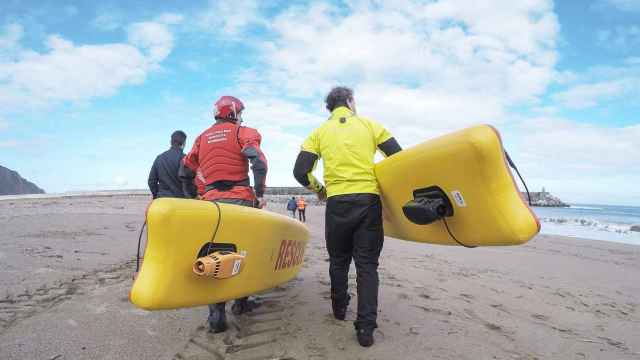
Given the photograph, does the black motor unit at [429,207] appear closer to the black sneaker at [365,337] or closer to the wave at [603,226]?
the black sneaker at [365,337]

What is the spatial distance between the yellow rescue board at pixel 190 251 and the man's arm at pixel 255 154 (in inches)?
17.2

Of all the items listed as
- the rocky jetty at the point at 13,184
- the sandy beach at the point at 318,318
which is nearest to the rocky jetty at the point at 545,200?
the sandy beach at the point at 318,318

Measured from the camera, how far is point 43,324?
110 inches

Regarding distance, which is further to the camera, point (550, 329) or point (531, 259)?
point (531, 259)

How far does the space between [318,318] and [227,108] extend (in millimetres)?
2009

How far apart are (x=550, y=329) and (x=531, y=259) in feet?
16.0

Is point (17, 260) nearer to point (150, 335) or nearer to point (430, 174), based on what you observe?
point (150, 335)

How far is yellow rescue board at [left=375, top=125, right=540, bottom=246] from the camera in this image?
227 cm

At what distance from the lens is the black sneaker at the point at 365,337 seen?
2516mm

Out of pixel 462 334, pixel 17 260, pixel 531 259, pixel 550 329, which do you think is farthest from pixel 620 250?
pixel 17 260

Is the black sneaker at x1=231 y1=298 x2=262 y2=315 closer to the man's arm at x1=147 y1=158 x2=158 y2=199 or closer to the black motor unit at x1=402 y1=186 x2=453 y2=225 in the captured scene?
the black motor unit at x1=402 y1=186 x2=453 y2=225

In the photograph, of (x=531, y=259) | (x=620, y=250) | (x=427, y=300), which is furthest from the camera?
(x=620, y=250)

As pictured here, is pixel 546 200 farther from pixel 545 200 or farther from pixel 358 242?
pixel 358 242

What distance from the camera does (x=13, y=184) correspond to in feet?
253
